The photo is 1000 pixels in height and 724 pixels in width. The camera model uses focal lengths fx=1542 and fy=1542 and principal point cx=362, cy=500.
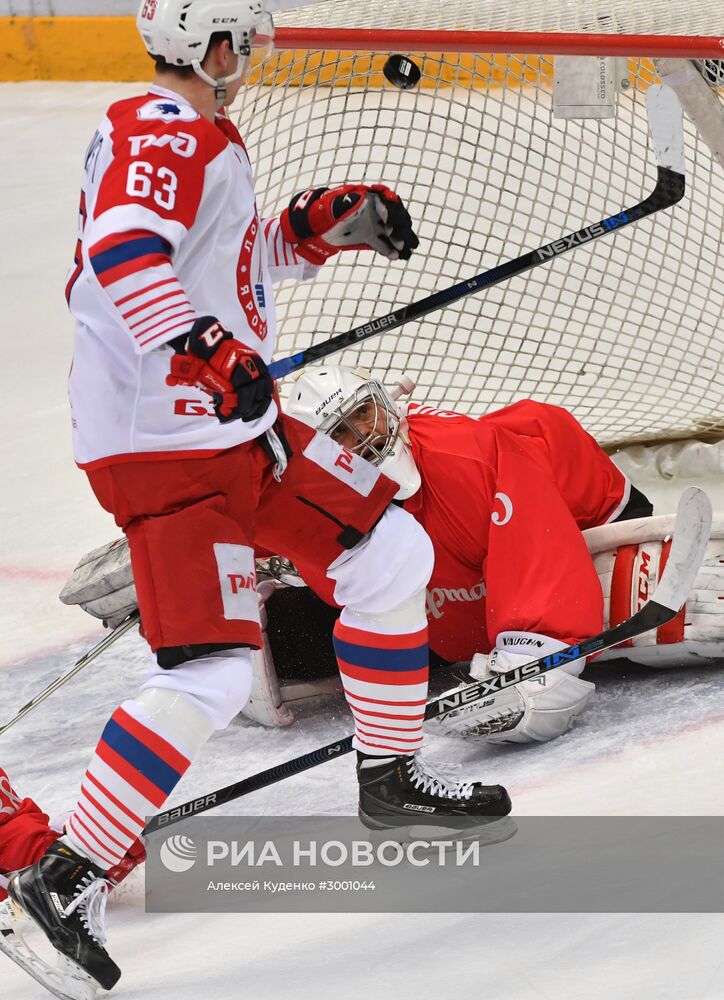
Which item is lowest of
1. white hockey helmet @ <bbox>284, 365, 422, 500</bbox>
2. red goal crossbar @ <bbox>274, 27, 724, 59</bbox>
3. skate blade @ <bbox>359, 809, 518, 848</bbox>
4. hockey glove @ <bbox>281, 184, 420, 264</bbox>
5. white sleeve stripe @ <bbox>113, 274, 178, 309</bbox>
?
skate blade @ <bbox>359, 809, 518, 848</bbox>

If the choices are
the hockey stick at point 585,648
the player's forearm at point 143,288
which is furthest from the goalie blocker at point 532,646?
the player's forearm at point 143,288

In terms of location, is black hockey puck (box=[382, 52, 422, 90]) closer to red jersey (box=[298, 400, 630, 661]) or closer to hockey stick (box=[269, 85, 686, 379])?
hockey stick (box=[269, 85, 686, 379])

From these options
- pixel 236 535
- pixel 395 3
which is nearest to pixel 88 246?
pixel 236 535

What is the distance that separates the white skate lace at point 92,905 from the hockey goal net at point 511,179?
4.82 feet

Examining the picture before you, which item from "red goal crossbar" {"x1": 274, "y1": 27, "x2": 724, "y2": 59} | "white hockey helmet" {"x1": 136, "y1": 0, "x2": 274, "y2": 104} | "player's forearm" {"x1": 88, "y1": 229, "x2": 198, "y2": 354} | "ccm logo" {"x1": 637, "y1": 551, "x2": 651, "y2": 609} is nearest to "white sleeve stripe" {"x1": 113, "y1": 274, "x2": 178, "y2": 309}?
"player's forearm" {"x1": 88, "y1": 229, "x2": 198, "y2": 354}

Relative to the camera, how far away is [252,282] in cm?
191

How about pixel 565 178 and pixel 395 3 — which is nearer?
pixel 395 3

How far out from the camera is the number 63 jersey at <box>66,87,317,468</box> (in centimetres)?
169

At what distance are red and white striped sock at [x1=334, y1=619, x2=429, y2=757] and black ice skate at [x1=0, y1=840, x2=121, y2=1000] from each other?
408mm

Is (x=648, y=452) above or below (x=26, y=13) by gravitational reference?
below

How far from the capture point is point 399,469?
8.30 ft

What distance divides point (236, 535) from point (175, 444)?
13 cm

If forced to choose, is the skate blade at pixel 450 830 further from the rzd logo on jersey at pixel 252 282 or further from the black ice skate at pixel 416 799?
the rzd logo on jersey at pixel 252 282

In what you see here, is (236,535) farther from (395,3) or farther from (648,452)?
(648,452)
